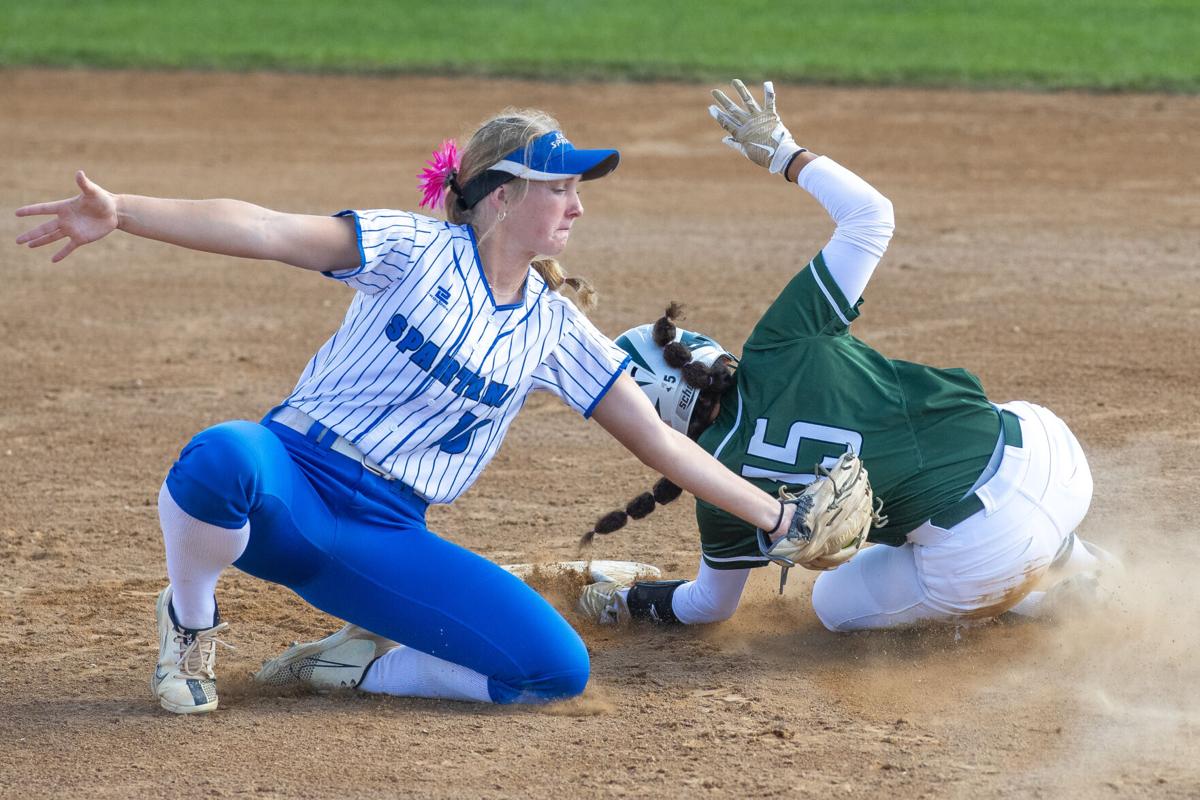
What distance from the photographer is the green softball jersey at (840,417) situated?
3.87 meters

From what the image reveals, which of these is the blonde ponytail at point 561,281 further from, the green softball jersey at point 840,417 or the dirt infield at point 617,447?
the dirt infield at point 617,447

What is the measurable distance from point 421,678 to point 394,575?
1.10 feet

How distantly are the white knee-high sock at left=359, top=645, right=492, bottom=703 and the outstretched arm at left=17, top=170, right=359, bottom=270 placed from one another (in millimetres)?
1095

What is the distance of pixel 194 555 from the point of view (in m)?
3.63

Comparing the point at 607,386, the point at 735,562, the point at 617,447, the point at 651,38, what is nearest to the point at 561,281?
the point at 607,386

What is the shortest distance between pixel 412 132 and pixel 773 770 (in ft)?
28.8

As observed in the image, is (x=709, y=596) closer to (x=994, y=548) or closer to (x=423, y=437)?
(x=994, y=548)

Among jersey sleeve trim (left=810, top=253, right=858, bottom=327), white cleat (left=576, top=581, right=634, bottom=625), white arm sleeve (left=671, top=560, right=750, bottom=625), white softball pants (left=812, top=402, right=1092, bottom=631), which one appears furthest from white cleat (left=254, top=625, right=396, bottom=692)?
jersey sleeve trim (left=810, top=253, right=858, bottom=327)

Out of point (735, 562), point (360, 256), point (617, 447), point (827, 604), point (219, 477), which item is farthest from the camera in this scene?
point (617, 447)

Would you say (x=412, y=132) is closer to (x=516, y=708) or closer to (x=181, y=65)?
(x=181, y=65)

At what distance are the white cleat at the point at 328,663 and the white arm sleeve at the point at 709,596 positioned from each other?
89cm

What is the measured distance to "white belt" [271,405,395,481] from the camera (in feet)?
12.2

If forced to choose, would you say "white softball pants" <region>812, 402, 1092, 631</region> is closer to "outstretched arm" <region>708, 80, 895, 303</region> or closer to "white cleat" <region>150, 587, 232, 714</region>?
"outstretched arm" <region>708, 80, 895, 303</region>

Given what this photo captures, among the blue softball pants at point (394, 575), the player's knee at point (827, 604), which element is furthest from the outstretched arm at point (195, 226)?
the player's knee at point (827, 604)
